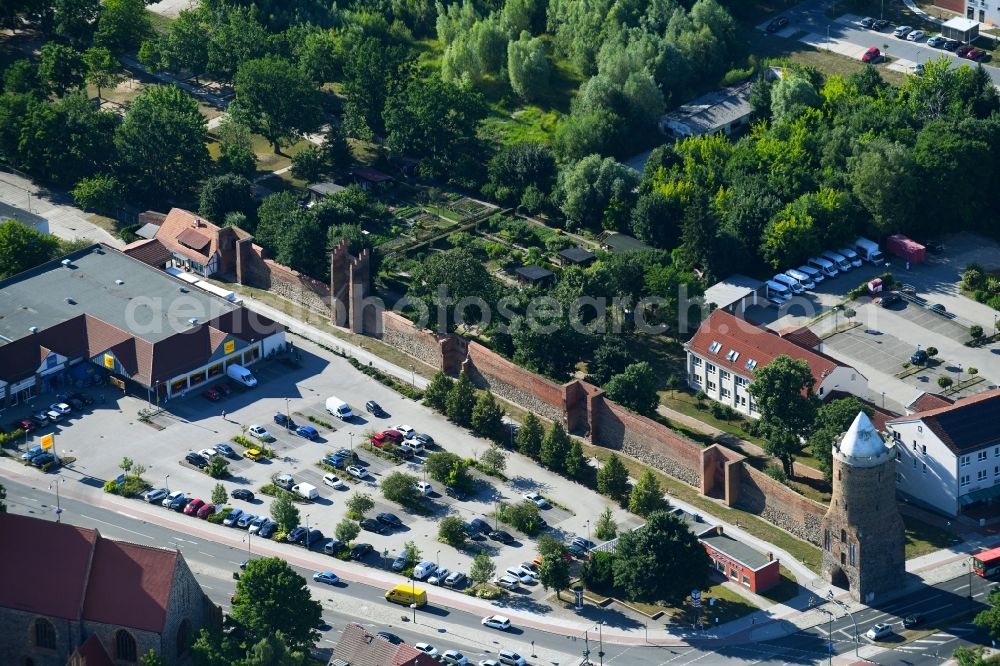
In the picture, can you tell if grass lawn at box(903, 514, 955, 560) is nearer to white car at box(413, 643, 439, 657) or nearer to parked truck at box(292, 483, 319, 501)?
white car at box(413, 643, 439, 657)

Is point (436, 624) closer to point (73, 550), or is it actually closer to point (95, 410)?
point (73, 550)

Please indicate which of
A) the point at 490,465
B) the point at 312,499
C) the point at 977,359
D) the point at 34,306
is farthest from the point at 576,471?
the point at 34,306

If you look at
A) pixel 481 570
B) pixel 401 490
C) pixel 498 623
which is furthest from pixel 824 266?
pixel 498 623

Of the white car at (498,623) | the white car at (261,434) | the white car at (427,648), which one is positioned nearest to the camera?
the white car at (427,648)

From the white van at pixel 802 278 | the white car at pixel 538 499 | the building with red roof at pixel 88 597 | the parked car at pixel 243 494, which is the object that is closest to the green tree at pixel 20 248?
the parked car at pixel 243 494

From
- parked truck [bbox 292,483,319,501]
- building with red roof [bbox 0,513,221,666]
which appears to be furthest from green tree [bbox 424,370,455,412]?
building with red roof [bbox 0,513,221,666]

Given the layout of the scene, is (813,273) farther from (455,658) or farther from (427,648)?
(427,648)

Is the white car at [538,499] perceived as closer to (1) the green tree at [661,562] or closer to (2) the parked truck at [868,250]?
(1) the green tree at [661,562]
